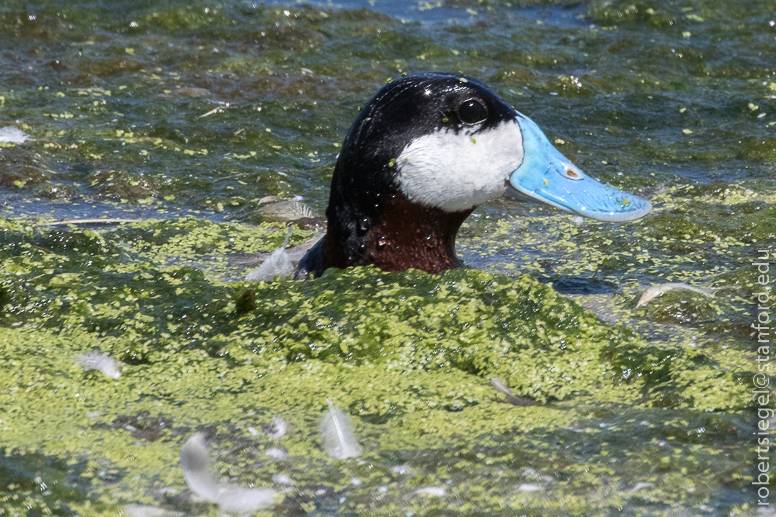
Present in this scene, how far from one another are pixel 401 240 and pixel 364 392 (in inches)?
30.5

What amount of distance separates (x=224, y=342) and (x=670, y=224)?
2.45 meters

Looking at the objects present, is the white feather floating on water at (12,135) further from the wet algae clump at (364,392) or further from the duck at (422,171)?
the duck at (422,171)

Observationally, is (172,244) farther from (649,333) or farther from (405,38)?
(405,38)

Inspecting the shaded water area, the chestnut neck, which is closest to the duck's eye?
the chestnut neck

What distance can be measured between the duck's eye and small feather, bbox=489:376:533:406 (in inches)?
38.7

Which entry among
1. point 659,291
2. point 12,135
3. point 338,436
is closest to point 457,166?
point 659,291

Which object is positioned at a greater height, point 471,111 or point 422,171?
point 471,111

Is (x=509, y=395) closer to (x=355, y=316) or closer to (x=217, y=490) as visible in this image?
(x=355, y=316)

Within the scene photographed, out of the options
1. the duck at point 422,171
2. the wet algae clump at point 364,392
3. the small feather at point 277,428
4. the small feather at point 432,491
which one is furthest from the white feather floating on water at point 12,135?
the small feather at point 432,491

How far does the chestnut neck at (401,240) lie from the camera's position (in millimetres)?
3018

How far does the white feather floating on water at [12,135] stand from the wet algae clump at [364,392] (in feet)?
7.98

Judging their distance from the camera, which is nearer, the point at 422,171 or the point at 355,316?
the point at 355,316

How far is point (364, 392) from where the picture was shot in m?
2.41

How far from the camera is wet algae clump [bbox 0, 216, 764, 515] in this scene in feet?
6.38
